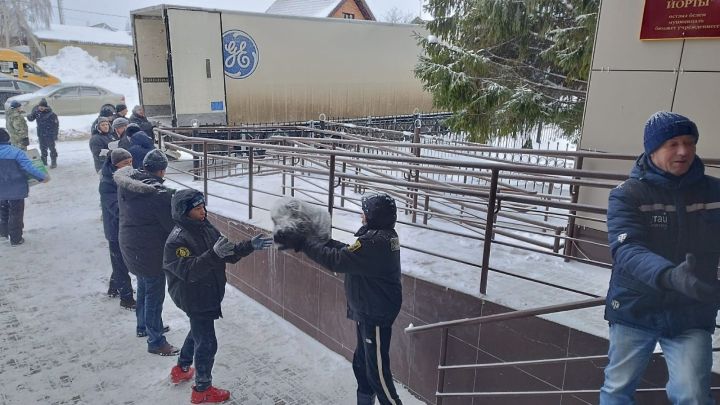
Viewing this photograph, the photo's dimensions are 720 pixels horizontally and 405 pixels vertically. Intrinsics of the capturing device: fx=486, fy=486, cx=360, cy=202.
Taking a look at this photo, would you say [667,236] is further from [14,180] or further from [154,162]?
[14,180]

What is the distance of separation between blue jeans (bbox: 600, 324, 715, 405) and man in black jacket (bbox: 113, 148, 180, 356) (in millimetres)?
3148

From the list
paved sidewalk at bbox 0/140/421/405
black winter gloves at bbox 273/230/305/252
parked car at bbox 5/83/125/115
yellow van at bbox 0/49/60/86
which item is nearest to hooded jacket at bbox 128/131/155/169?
paved sidewalk at bbox 0/140/421/405

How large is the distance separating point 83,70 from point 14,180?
2604 cm

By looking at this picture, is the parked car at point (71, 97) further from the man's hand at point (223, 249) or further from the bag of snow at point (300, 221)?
the bag of snow at point (300, 221)

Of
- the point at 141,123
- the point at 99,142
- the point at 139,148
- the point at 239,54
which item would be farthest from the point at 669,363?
the point at 239,54

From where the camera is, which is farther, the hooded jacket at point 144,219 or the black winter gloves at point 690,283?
the hooded jacket at point 144,219

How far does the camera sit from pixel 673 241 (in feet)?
5.92

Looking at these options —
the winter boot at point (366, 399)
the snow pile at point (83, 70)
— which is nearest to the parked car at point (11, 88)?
the snow pile at point (83, 70)

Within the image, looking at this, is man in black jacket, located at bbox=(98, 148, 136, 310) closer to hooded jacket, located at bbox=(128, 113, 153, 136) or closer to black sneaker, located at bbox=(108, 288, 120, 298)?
black sneaker, located at bbox=(108, 288, 120, 298)

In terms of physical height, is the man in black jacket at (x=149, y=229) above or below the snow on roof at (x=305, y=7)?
below

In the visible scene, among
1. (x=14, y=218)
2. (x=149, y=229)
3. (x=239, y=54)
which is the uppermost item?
(x=239, y=54)

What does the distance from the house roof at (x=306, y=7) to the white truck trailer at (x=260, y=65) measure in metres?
11.7

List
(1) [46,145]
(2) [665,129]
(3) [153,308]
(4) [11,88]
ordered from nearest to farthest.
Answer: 1. (2) [665,129]
2. (3) [153,308]
3. (1) [46,145]
4. (4) [11,88]

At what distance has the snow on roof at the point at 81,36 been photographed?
32.3m
